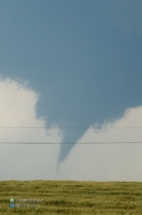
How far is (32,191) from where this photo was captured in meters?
32.0

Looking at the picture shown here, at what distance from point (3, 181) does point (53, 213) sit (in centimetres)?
1787

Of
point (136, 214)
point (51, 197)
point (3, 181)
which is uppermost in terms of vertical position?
point (3, 181)

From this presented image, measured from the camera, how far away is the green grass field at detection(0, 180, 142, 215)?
2392 centimetres

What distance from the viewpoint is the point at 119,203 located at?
26281mm

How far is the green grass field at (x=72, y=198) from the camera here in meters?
23.9

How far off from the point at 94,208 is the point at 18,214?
15.6ft

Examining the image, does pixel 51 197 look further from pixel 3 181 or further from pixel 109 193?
pixel 3 181

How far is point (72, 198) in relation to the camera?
28.0 meters

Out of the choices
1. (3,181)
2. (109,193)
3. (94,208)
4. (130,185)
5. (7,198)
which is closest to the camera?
(94,208)

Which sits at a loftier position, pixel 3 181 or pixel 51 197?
pixel 3 181

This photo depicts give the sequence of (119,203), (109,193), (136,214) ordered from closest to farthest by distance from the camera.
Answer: (136,214), (119,203), (109,193)

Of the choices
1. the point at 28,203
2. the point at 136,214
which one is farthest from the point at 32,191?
the point at 136,214

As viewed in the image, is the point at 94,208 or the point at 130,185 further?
the point at 130,185

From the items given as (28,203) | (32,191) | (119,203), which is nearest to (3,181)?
(32,191)
